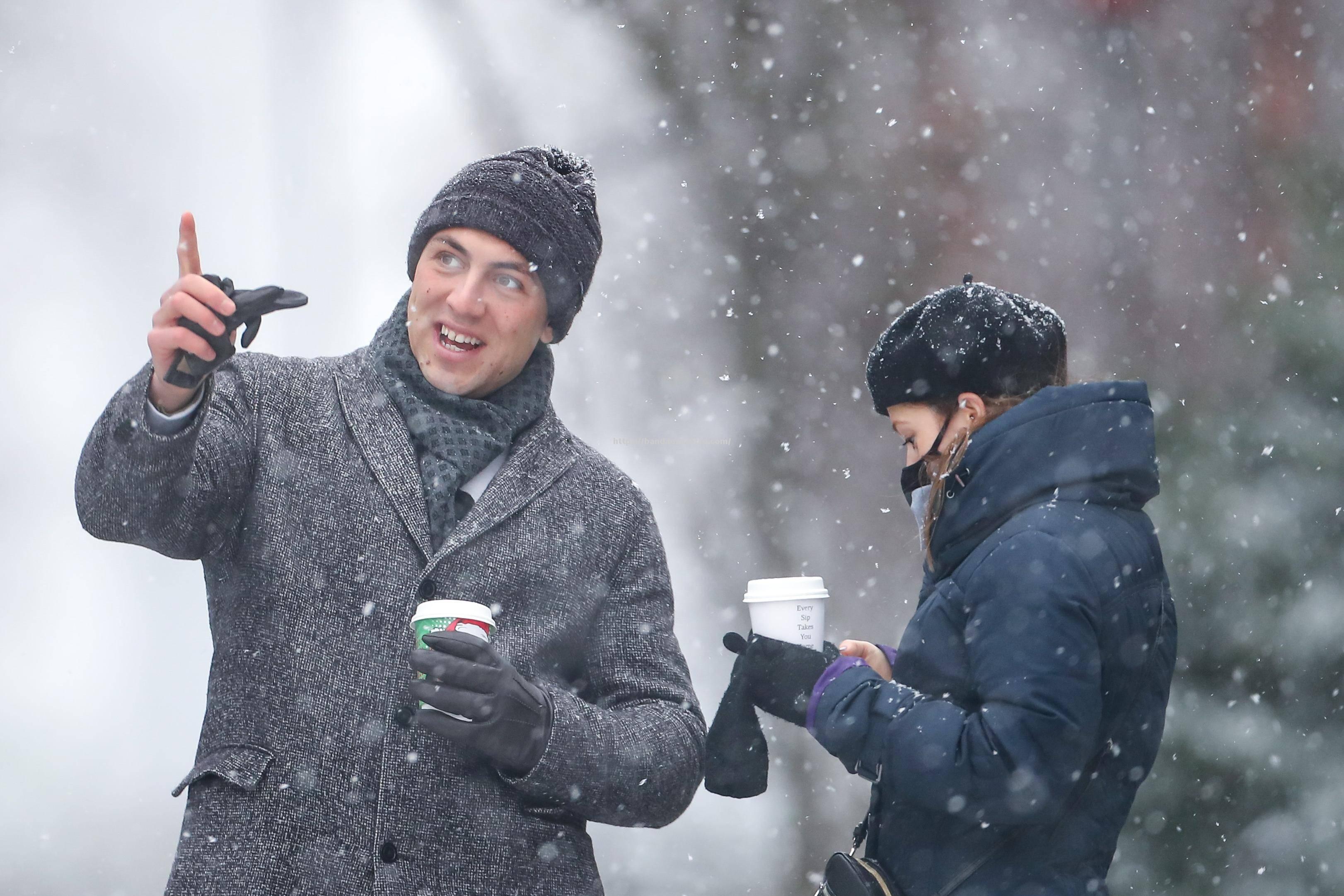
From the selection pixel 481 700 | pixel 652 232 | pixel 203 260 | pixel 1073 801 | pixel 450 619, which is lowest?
pixel 1073 801

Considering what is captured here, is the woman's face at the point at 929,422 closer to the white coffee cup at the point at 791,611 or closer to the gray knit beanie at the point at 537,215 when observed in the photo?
the white coffee cup at the point at 791,611

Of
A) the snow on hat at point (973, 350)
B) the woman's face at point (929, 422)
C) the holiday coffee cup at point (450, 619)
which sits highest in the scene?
the snow on hat at point (973, 350)

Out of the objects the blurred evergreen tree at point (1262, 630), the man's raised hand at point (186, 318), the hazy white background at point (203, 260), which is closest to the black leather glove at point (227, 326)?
the man's raised hand at point (186, 318)

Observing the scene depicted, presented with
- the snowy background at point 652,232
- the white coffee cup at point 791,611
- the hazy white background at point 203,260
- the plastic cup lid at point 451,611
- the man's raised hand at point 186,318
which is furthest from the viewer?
the hazy white background at point 203,260

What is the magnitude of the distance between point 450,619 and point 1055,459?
0.93m

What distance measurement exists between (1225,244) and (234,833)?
13.3 feet

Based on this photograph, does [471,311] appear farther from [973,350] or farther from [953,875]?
[953,875]

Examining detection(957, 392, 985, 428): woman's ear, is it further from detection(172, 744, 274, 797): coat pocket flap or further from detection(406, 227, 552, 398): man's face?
detection(172, 744, 274, 797): coat pocket flap

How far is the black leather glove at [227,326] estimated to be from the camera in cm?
156

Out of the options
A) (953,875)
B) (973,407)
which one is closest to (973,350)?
(973,407)

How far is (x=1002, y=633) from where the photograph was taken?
1.63m

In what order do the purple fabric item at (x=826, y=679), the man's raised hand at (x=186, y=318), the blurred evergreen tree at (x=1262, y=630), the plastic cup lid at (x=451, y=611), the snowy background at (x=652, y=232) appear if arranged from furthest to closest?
the snowy background at (x=652, y=232) < the blurred evergreen tree at (x=1262, y=630) < the purple fabric item at (x=826, y=679) < the plastic cup lid at (x=451, y=611) < the man's raised hand at (x=186, y=318)

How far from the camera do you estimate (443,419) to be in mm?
2039

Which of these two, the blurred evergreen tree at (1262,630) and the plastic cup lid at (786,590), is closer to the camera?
the plastic cup lid at (786,590)
